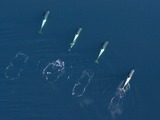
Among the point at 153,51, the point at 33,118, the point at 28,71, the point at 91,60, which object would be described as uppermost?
the point at 153,51

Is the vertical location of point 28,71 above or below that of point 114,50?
below

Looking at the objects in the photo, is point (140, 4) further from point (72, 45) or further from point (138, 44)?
point (72, 45)

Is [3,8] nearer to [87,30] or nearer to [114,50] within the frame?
[87,30]

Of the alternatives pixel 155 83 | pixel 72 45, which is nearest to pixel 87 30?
pixel 72 45

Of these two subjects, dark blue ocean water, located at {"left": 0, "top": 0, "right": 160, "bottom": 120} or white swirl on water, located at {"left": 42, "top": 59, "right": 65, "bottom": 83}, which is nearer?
dark blue ocean water, located at {"left": 0, "top": 0, "right": 160, "bottom": 120}

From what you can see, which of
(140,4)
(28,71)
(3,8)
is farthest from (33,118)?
(140,4)

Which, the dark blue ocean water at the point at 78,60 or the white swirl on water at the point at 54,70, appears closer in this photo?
the dark blue ocean water at the point at 78,60

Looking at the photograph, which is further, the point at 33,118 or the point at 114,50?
the point at 114,50
